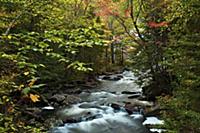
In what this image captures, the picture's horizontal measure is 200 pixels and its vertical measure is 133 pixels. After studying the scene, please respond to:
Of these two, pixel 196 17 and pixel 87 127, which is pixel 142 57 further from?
pixel 196 17

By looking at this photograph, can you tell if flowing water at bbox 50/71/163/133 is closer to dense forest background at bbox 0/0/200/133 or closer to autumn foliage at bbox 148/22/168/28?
dense forest background at bbox 0/0/200/133

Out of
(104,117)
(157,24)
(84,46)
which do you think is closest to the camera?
(84,46)

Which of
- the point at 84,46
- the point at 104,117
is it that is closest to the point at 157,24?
the point at 104,117

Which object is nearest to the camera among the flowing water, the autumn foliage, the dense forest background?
the dense forest background

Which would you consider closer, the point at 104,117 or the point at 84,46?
the point at 84,46

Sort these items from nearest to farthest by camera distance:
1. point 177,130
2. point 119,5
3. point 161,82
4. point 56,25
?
point 56,25, point 177,130, point 161,82, point 119,5

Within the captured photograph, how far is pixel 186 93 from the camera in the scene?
541 centimetres

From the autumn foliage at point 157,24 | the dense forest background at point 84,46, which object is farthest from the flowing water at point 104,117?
the autumn foliage at point 157,24

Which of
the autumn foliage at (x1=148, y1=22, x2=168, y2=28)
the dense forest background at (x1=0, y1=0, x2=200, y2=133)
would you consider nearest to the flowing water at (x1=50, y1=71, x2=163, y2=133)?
the dense forest background at (x1=0, y1=0, x2=200, y2=133)

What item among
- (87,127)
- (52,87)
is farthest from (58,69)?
(87,127)

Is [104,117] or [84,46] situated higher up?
[84,46]

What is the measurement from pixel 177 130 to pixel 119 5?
40.6ft

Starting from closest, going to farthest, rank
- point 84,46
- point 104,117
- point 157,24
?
point 84,46
point 104,117
point 157,24

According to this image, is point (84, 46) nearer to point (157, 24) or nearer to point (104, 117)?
point (104, 117)
